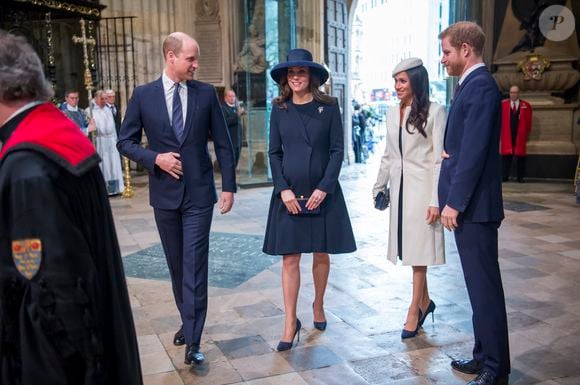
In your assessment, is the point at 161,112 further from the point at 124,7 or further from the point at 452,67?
the point at 124,7

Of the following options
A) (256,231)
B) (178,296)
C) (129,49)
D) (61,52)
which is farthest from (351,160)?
(178,296)

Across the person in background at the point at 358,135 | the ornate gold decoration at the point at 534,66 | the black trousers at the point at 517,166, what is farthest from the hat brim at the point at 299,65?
the person in background at the point at 358,135

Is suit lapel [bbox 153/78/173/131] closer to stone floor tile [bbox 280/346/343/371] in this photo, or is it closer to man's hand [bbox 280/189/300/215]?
man's hand [bbox 280/189/300/215]

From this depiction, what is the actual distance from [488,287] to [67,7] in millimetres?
9006

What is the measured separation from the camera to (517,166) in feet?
37.6

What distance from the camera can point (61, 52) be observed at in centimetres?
1261

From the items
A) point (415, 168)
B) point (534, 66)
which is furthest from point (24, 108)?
point (534, 66)

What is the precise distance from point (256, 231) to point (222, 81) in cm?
688

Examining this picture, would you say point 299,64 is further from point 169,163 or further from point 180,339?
point 180,339

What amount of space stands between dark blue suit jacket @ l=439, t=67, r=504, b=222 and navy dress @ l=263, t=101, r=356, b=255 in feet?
2.83

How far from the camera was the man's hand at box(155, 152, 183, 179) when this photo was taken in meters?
3.33

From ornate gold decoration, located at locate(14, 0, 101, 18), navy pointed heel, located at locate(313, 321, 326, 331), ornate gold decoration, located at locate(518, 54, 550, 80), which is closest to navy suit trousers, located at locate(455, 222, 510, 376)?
navy pointed heel, located at locate(313, 321, 326, 331)

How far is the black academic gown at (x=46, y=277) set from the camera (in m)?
1.63

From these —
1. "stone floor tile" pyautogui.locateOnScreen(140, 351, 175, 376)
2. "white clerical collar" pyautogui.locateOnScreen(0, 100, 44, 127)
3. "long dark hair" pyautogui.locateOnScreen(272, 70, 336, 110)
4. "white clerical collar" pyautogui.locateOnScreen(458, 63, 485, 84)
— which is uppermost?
"white clerical collar" pyautogui.locateOnScreen(458, 63, 485, 84)
